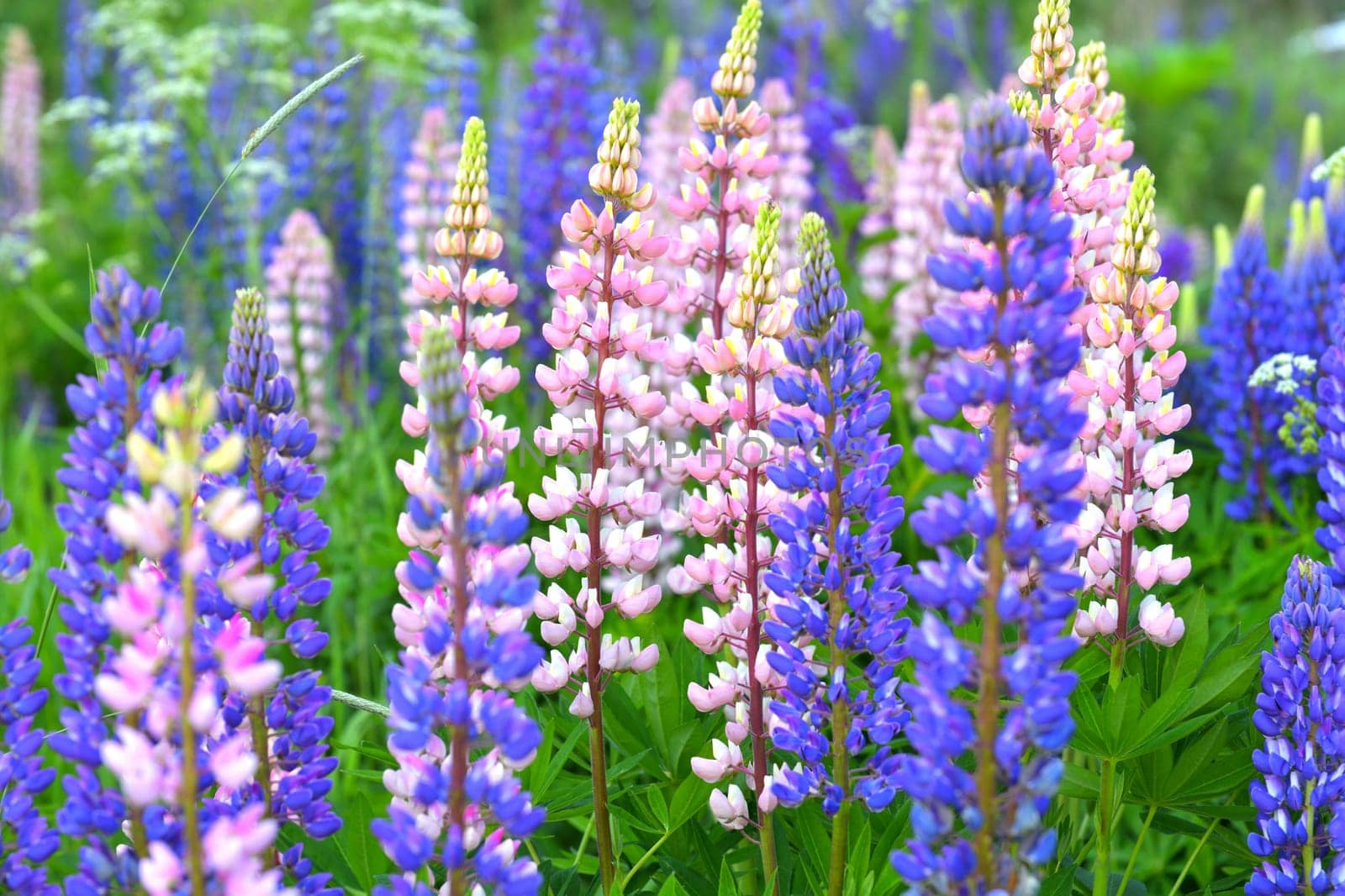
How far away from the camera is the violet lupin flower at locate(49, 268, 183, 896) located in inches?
61.8

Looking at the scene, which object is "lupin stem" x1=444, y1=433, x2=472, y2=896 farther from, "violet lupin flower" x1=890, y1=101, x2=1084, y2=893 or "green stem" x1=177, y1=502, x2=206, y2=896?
"violet lupin flower" x1=890, y1=101, x2=1084, y2=893

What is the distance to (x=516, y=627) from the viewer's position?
67.2 inches

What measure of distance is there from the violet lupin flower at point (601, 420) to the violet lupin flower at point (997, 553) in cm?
76

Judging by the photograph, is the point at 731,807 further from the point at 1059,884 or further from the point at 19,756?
the point at 19,756

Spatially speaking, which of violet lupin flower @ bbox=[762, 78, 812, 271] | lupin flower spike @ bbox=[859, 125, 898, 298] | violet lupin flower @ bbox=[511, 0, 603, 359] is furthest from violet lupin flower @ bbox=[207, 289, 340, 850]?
lupin flower spike @ bbox=[859, 125, 898, 298]

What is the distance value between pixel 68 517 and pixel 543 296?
143 inches

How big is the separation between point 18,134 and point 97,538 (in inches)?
249

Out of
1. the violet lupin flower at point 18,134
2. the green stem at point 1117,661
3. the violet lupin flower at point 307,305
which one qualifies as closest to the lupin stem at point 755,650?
the green stem at point 1117,661

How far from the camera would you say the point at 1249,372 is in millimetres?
3773

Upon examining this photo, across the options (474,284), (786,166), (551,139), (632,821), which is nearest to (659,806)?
(632,821)

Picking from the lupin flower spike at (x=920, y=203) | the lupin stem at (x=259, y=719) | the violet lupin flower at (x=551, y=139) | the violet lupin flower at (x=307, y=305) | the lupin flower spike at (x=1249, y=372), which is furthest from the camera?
the violet lupin flower at (x=551, y=139)

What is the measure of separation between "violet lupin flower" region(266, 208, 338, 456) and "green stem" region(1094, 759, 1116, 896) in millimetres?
3024

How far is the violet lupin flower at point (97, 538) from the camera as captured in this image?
157cm

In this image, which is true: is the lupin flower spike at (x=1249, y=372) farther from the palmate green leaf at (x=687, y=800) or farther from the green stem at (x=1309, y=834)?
the palmate green leaf at (x=687, y=800)
